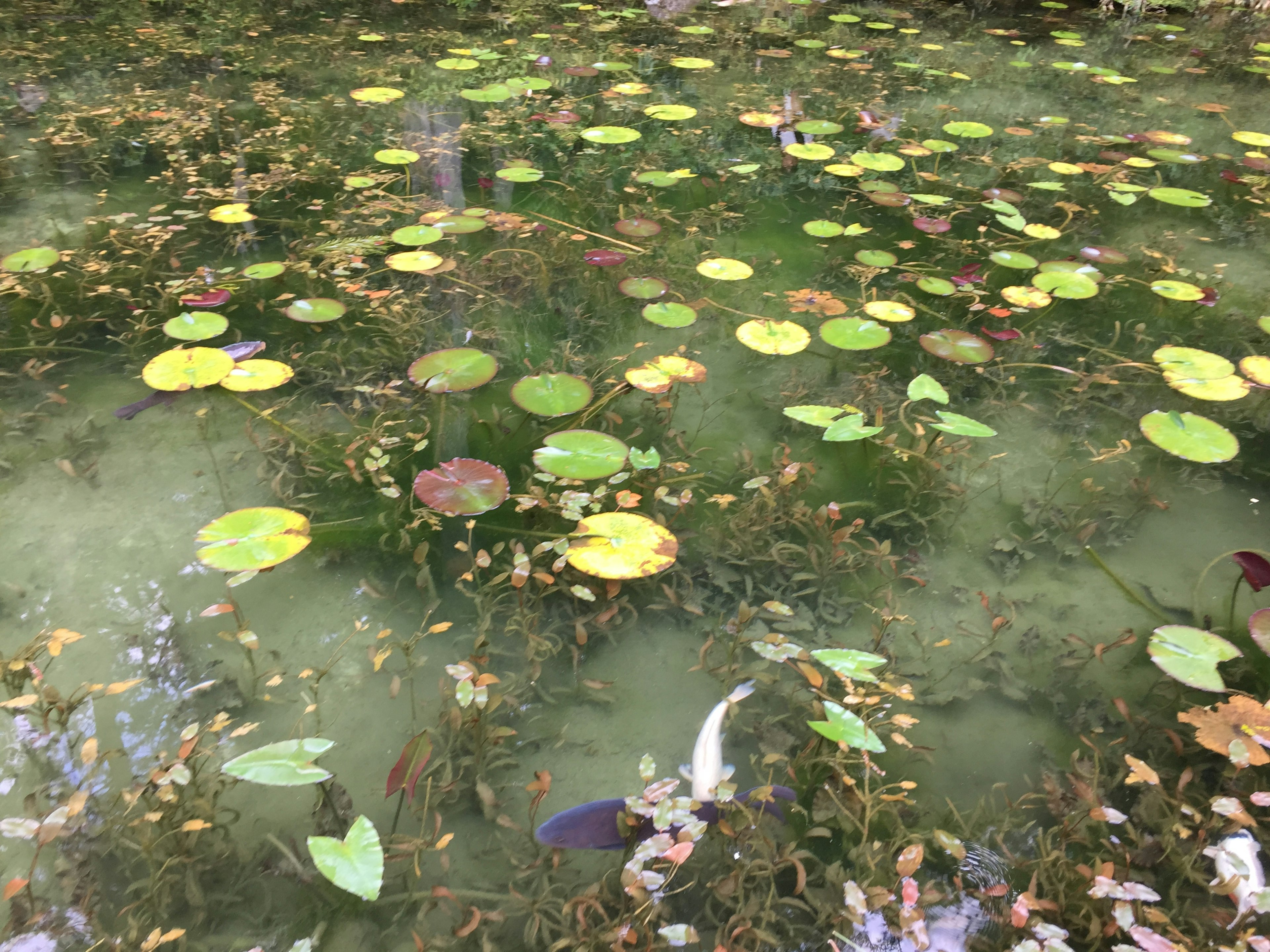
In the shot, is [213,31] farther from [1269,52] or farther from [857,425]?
[1269,52]

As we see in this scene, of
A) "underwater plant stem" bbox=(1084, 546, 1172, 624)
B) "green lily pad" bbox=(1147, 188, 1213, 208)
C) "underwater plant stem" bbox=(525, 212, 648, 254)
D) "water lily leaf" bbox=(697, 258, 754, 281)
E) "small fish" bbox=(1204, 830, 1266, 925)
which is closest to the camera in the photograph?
"small fish" bbox=(1204, 830, 1266, 925)

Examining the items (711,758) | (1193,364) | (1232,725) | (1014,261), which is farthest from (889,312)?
(711,758)

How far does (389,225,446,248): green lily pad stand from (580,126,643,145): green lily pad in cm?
116

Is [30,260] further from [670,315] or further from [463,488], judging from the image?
[670,315]

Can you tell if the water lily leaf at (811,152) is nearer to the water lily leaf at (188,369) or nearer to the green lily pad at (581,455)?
the green lily pad at (581,455)

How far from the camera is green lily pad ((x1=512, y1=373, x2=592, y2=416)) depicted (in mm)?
1907

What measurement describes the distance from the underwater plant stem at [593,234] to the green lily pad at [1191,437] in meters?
1.72

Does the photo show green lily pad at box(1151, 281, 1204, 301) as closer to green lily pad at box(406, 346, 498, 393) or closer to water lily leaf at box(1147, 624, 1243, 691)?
water lily leaf at box(1147, 624, 1243, 691)

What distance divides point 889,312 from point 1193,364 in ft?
2.89

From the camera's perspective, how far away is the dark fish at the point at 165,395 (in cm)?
195

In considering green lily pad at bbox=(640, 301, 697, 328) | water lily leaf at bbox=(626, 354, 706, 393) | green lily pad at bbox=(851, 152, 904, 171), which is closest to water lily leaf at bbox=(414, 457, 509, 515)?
water lily leaf at bbox=(626, 354, 706, 393)

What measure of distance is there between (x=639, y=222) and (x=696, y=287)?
18.4 inches

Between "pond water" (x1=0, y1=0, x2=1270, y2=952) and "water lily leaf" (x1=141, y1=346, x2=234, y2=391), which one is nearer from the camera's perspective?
"pond water" (x1=0, y1=0, x2=1270, y2=952)

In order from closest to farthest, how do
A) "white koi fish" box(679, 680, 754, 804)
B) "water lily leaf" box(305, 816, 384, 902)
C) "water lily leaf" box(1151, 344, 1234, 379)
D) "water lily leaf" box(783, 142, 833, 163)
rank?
"water lily leaf" box(305, 816, 384, 902) < "white koi fish" box(679, 680, 754, 804) < "water lily leaf" box(1151, 344, 1234, 379) < "water lily leaf" box(783, 142, 833, 163)
